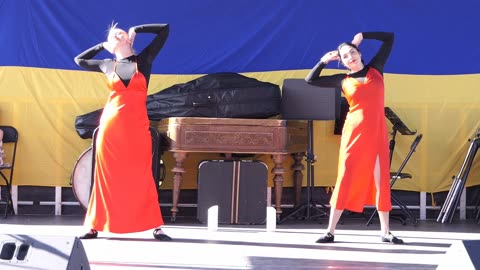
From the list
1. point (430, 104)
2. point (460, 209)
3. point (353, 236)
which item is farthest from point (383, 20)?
point (353, 236)

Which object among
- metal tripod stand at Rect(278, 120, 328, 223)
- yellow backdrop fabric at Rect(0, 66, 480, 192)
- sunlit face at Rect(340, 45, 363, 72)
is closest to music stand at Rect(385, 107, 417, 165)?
yellow backdrop fabric at Rect(0, 66, 480, 192)

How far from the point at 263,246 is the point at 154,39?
1.66 m

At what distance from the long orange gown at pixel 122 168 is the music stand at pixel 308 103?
183 cm

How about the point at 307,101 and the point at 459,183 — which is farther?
the point at 459,183

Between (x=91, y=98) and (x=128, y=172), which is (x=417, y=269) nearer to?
(x=128, y=172)

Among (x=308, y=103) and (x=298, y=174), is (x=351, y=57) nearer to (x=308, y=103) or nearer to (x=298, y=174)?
(x=308, y=103)

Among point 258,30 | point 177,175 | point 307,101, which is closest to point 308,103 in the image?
point 307,101

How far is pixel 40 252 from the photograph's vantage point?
7.38 feet

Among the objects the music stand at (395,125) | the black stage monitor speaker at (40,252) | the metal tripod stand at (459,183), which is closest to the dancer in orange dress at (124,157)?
the black stage monitor speaker at (40,252)

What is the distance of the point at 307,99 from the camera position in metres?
6.28

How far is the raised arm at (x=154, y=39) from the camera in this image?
4922 millimetres

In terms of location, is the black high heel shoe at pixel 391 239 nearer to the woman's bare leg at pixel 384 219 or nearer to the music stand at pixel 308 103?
the woman's bare leg at pixel 384 219

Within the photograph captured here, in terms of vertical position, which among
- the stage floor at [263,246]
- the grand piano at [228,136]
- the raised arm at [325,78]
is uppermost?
the raised arm at [325,78]

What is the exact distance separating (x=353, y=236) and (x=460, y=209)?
194 centimetres
